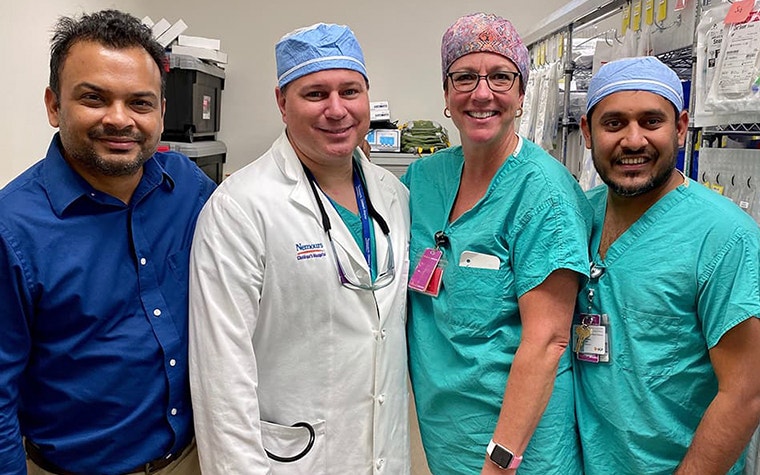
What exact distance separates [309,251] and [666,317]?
757 mm

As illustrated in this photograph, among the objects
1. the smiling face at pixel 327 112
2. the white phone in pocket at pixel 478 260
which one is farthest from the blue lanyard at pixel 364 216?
the white phone in pocket at pixel 478 260

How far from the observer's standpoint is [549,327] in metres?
1.18

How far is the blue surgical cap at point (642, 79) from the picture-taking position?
4.09 feet

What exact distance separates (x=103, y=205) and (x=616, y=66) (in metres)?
1.15

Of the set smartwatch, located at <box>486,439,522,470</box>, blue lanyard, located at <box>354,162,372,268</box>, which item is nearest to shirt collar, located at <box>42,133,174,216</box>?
blue lanyard, located at <box>354,162,372,268</box>

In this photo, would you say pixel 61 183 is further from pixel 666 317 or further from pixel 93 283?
pixel 666 317

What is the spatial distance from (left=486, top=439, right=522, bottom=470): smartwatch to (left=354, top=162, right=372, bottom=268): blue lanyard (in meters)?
0.48

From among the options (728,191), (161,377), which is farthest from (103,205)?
(728,191)

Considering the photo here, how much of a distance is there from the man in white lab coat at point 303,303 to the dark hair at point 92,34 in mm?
330

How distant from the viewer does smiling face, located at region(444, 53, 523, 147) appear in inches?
50.6

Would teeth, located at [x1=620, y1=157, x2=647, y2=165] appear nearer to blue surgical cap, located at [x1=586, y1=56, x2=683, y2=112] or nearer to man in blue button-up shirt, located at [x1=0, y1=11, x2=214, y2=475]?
blue surgical cap, located at [x1=586, y1=56, x2=683, y2=112]

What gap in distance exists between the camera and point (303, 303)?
49.9 inches

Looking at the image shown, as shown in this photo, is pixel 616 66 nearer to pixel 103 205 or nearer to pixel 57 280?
pixel 103 205

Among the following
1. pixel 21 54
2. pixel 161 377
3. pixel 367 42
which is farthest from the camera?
pixel 367 42
